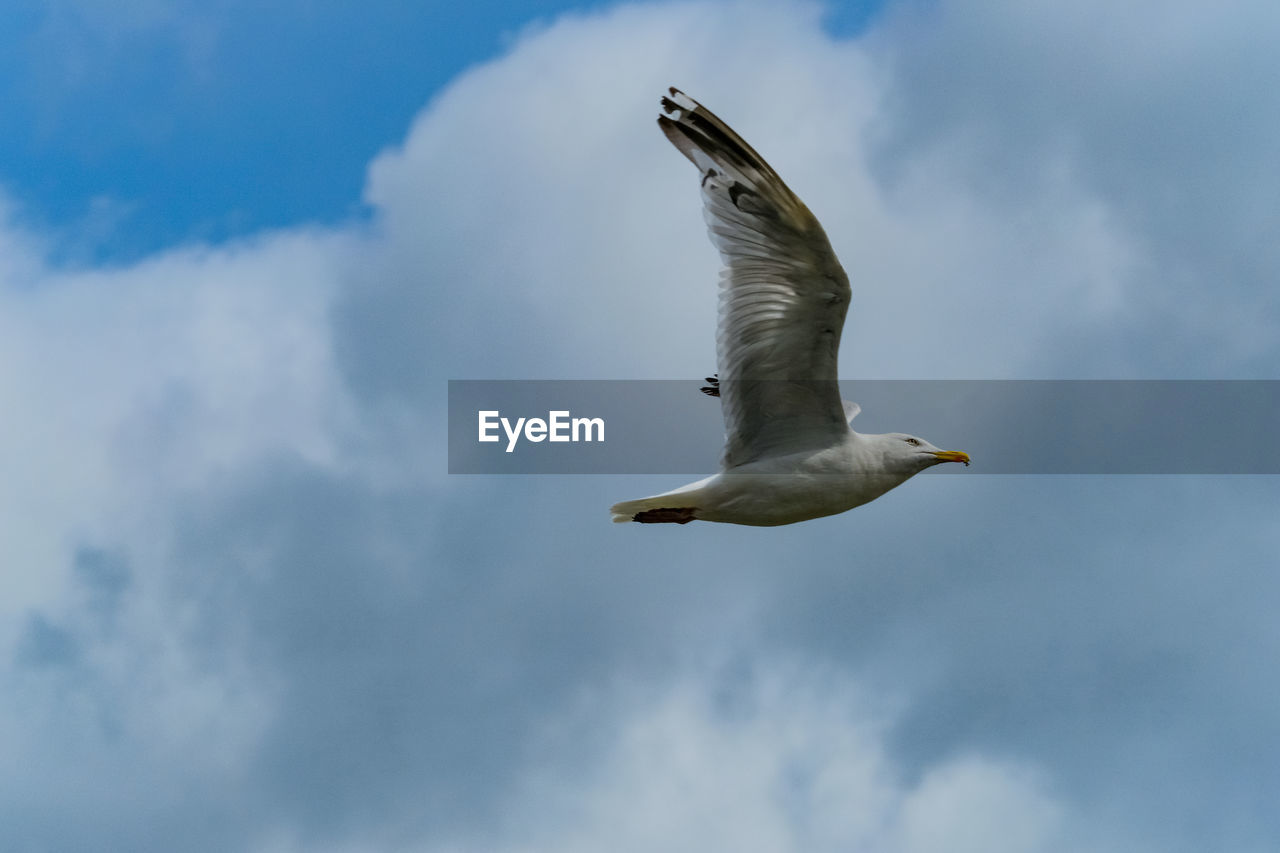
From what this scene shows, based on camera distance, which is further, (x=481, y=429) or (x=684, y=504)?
(x=481, y=429)

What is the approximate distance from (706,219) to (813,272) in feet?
4.08

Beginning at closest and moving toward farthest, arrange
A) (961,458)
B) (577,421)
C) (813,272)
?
(813,272) → (961,458) → (577,421)

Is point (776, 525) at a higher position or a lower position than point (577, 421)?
lower

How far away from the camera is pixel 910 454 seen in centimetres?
2100

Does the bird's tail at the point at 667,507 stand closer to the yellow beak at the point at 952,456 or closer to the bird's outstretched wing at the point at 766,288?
the bird's outstretched wing at the point at 766,288

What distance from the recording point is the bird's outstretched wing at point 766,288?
64.6ft

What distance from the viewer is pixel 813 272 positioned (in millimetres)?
19656

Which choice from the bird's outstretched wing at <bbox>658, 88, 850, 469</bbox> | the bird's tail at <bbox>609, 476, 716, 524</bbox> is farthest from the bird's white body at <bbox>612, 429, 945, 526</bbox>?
the bird's outstretched wing at <bbox>658, 88, 850, 469</bbox>

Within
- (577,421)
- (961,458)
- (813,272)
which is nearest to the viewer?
(813,272)

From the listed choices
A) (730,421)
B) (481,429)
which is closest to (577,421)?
(481,429)

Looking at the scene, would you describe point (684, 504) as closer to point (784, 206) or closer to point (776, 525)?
point (776, 525)

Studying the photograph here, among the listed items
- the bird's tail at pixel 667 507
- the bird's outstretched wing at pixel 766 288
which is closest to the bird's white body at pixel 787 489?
the bird's tail at pixel 667 507

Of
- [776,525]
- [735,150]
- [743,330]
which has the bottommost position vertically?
[776,525]

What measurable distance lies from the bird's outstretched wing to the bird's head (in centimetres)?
73
